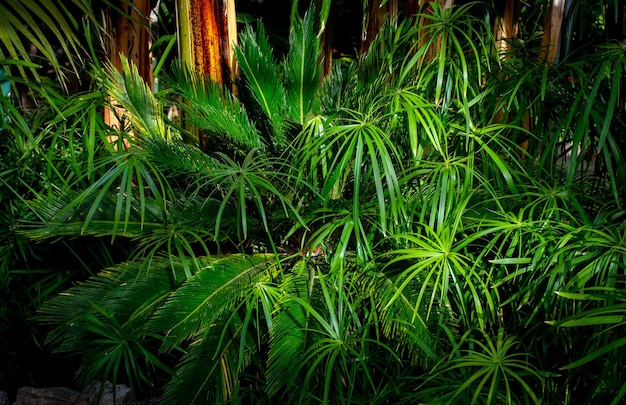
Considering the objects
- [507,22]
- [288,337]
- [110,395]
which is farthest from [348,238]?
[507,22]

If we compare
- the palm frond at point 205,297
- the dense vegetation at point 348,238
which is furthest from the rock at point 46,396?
the palm frond at point 205,297

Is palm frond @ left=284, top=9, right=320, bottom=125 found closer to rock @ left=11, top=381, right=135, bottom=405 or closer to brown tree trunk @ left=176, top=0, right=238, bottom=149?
brown tree trunk @ left=176, top=0, right=238, bottom=149

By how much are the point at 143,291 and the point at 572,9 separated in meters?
1.44

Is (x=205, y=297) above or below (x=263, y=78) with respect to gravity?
below

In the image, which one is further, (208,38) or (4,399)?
(208,38)

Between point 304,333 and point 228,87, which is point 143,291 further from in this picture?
point 228,87

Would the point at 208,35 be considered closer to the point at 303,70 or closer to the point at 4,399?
the point at 303,70

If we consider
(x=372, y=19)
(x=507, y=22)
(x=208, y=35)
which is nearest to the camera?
(x=208, y=35)

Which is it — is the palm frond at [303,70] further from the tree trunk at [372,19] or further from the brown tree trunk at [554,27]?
the brown tree trunk at [554,27]

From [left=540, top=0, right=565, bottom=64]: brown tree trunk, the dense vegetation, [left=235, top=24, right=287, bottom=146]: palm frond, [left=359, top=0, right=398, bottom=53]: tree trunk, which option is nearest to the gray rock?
the dense vegetation

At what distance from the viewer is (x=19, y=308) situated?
171 cm

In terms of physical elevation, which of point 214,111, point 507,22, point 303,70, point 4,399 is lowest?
point 4,399

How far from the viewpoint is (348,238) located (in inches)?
52.0

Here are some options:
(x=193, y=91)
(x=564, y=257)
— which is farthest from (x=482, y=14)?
(x=564, y=257)
